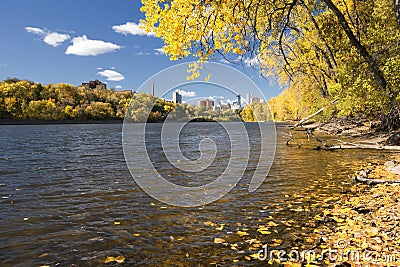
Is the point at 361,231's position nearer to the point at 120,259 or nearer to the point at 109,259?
the point at 120,259

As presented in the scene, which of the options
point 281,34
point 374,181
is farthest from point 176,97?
point 374,181

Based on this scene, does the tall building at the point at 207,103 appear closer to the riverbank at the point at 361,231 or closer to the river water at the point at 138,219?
the river water at the point at 138,219

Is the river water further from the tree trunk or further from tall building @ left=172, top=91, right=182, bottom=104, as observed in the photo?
the tree trunk

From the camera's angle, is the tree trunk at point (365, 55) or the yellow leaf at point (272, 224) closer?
the yellow leaf at point (272, 224)

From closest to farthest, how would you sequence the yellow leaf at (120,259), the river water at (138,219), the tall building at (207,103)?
the yellow leaf at (120,259), the river water at (138,219), the tall building at (207,103)

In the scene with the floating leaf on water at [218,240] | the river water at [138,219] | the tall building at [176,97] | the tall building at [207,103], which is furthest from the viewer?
the tall building at [207,103]

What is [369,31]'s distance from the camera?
51.8ft

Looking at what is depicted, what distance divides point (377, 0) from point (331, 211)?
16185mm

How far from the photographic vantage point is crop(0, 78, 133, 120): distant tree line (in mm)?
135125

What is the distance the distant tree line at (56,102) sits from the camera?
13512 centimetres

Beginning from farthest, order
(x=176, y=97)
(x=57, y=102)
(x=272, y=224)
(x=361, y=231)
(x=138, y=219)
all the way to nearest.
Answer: (x=57, y=102)
(x=176, y=97)
(x=138, y=219)
(x=272, y=224)
(x=361, y=231)

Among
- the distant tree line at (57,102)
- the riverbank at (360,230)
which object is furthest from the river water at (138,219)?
the distant tree line at (57,102)

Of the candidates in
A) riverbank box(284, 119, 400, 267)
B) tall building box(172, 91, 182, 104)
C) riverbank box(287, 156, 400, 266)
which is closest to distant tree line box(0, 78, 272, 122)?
tall building box(172, 91, 182, 104)

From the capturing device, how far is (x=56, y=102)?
154 metres
